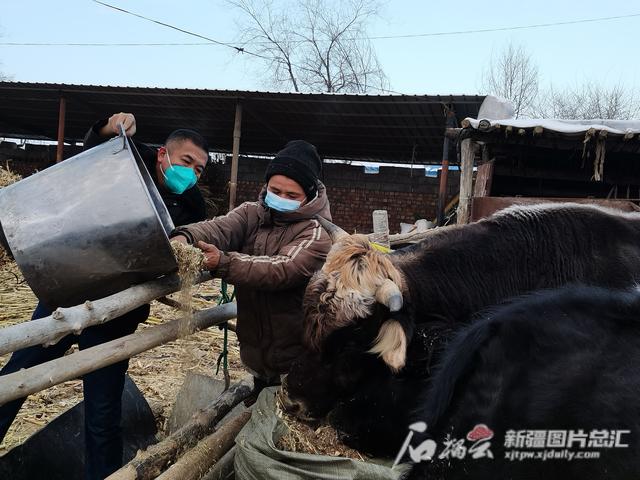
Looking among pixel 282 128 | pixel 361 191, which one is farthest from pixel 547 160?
pixel 282 128

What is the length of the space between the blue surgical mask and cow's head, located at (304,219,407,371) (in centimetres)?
38

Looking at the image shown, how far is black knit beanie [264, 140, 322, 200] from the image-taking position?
9.52 feet

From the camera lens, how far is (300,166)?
115 inches

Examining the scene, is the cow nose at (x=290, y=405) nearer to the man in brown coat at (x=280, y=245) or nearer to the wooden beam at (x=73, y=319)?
the man in brown coat at (x=280, y=245)

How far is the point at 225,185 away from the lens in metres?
17.0

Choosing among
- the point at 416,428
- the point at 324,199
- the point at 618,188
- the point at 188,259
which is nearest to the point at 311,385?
the point at 416,428

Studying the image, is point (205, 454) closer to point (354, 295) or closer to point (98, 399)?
point (98, 399)

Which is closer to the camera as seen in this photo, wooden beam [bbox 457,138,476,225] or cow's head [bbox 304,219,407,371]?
cow's head [bbox 304,219,407,371]

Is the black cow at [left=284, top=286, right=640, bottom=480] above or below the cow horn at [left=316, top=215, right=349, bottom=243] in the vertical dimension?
below

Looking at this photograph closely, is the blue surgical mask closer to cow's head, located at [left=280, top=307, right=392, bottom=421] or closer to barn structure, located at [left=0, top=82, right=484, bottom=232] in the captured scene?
cow's head, located at [left=280, top=307, right=392, bottom=421]

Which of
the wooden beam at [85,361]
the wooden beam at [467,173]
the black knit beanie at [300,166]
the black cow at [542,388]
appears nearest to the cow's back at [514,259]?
the black cow at [542,388]

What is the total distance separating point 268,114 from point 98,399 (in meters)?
11.7

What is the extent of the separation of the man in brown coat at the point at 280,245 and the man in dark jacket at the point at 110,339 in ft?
1.23

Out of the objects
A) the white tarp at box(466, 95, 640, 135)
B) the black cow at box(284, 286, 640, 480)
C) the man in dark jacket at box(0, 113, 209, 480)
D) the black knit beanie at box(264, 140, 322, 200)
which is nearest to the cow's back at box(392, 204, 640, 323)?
the black cow at box(284, 286, 640, 480)
